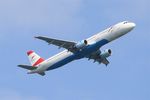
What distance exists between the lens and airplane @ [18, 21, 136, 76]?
125625 millimetres

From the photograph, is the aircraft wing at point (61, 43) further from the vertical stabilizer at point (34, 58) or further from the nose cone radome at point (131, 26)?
the vertical stabilizer at point (34, 58)

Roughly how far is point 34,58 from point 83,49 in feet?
69.2

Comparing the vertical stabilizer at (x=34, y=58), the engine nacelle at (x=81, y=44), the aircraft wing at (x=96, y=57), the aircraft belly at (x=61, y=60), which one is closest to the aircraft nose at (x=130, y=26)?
the engine nacelle at (x=81, y=44)

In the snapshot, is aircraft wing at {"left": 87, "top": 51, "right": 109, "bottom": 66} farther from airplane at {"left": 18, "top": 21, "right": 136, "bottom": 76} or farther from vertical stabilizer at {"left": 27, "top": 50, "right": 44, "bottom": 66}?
vertical stabilizer at {"left": 27, "top": 50, "right": 44, "bottom": 66}

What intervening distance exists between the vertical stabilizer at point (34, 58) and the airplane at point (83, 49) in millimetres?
4552

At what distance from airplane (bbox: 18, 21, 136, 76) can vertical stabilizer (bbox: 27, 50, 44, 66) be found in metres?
4.55

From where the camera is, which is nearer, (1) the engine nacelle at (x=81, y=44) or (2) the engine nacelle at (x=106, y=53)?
(1) the engine nacelle at (x=81, y=44)

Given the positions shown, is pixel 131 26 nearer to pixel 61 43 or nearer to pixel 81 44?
pixel 81 44

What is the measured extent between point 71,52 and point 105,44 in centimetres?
712

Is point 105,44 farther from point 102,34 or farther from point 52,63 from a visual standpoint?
point 52,63

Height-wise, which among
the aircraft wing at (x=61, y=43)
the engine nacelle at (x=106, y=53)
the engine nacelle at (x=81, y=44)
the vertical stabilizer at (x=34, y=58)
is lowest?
the engine nacelle at (x=81, y=44)

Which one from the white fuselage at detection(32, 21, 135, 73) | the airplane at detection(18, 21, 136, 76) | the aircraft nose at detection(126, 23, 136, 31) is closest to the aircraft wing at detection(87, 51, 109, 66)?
the airplane at detection(18, 21, 136, 76)

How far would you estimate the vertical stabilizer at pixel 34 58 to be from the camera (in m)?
142

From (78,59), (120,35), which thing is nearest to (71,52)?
(78,59)
